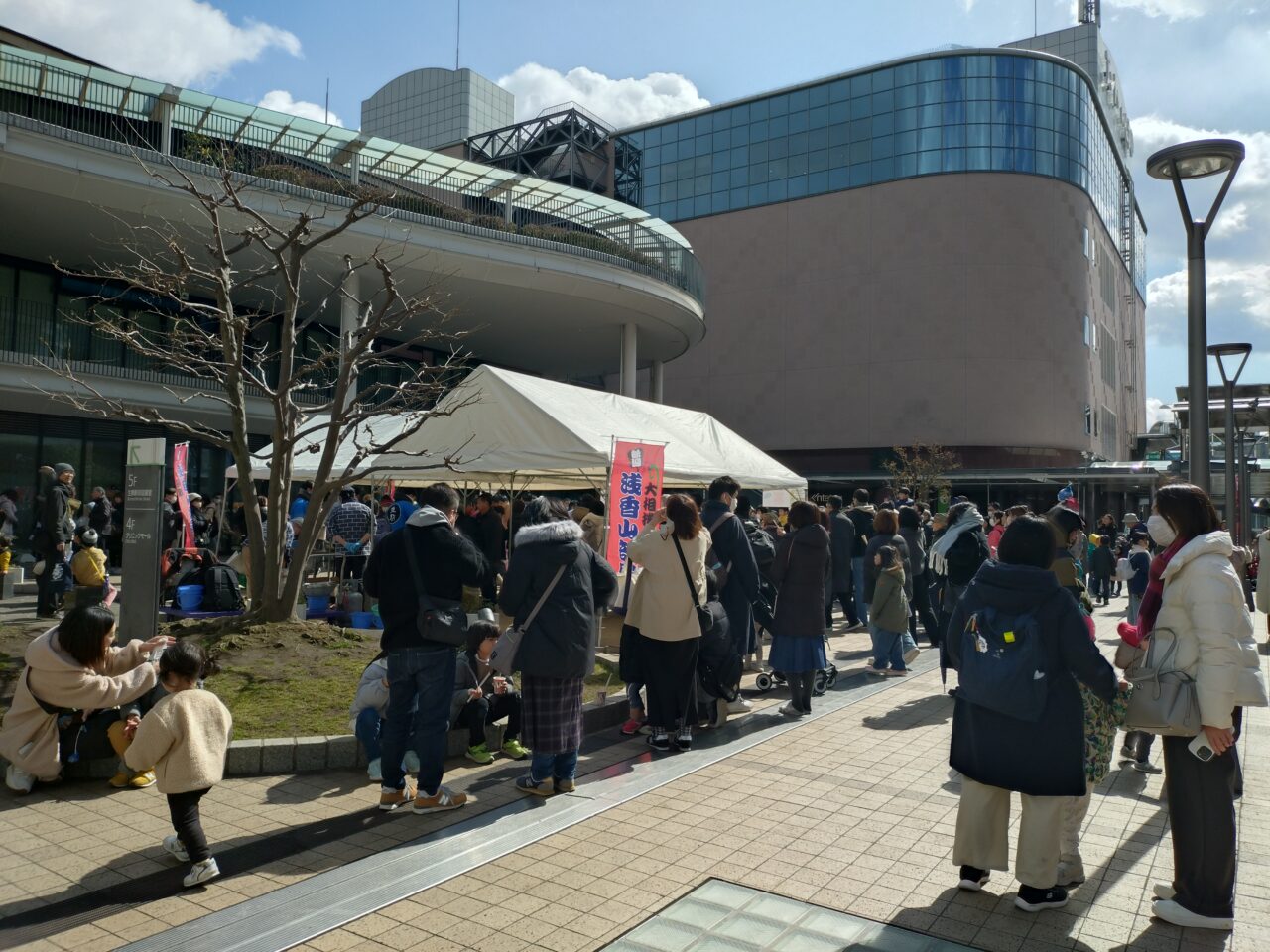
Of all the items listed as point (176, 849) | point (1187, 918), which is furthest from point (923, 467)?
point (176, 849)

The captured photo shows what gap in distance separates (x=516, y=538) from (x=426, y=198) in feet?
54.9

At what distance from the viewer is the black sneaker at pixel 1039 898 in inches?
150

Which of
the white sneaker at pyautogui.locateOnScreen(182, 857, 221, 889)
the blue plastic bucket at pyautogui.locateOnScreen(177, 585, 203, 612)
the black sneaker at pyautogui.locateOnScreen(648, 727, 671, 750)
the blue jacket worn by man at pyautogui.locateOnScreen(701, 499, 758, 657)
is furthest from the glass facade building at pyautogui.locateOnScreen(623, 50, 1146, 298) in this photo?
the white sneaker at pyautogui.locateOnScreen(182, 857, 221, 889)

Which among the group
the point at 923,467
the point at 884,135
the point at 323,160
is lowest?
the point at 923,467

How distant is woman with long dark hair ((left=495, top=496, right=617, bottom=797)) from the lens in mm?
5297

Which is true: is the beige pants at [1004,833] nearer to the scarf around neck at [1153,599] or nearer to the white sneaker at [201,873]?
the scarf around neck at [1153,599]

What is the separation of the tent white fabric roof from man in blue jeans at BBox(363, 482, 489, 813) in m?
4.20

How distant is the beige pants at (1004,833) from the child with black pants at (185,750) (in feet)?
10.9

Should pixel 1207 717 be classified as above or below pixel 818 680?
above

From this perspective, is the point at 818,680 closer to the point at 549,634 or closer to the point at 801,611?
the point at 801,611

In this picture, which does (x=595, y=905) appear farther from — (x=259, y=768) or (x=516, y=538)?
(x=259, y=768)

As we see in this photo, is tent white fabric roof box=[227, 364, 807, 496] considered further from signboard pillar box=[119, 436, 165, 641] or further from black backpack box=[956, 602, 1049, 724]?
black backpack box=[956, 602, 1049, 724]

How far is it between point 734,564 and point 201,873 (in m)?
4.57

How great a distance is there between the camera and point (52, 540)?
1095 centimetres
